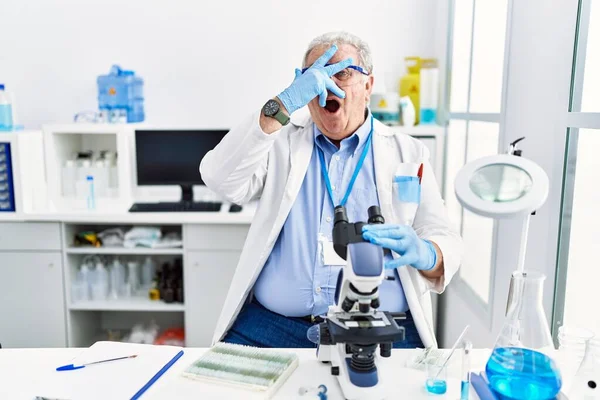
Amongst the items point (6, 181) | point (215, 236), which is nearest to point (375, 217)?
point (215, 236)

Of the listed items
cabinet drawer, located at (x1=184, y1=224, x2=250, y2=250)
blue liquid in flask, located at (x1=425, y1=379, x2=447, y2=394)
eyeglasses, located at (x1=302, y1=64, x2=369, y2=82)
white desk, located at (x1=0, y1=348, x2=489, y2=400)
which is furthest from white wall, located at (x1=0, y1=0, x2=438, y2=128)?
blue liquid in flask, located at (x1=425, y1=379, x2=447, y2=394)

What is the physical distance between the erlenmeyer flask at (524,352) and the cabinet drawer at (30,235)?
243cm

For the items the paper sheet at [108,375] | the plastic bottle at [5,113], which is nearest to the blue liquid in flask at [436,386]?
the paper sheet at [108,375]

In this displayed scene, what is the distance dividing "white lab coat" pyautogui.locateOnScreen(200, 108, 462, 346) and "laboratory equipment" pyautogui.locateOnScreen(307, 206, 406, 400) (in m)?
0.51

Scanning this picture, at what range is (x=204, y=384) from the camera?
115 cm

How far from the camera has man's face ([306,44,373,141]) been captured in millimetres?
1699

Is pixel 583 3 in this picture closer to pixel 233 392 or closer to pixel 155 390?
pixel 233 392

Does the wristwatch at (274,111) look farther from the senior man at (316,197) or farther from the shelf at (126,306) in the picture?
the shelf at (126,306)

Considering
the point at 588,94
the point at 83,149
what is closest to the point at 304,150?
the point at 588,94

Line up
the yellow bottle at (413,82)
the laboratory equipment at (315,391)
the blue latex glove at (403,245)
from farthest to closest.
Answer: the yellow bottle at (413,82), the blue latex glove at (403,245), the laboratory equipment at (315,391)

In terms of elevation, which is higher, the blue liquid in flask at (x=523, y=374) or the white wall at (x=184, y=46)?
the white wall at (x=184, y=46)

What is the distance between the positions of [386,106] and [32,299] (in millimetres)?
2192

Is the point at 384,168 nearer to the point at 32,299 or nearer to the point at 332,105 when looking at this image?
the point at 332,105

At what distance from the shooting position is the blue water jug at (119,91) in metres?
3.04
